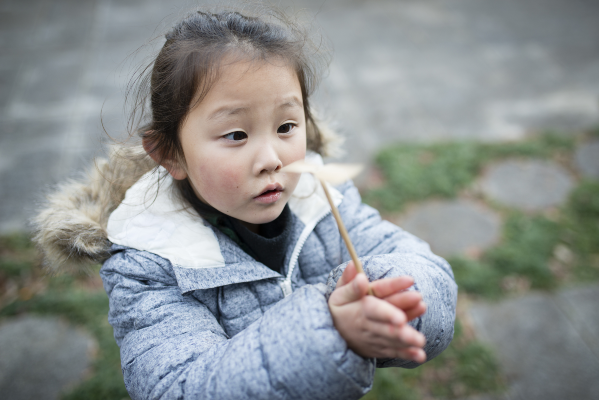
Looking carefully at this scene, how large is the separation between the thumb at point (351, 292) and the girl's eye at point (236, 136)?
0.42m

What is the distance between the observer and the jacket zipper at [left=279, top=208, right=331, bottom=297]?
49.6 inches

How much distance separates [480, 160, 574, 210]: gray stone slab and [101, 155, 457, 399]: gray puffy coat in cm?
177

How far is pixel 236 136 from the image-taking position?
104 cm

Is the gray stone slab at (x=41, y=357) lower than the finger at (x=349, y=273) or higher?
lower

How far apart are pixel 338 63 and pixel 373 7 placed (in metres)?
1.47

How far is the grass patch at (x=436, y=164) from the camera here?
2.86m

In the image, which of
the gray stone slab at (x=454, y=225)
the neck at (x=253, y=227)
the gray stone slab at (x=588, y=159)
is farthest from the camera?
the gray stone slab at (x=588, y=159)

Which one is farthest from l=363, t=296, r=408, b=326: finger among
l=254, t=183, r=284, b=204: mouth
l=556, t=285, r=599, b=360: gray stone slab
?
l=556, t=285, r=599, b=360: gray stone slab

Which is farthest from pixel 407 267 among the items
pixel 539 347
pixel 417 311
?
pixel 539 347

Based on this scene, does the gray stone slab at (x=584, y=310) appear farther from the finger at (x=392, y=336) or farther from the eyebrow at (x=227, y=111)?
the eyebrow at (x=227, y=111)

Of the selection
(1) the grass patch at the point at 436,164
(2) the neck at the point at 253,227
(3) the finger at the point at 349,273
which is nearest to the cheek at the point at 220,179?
(2) the neck at the point at 253,227

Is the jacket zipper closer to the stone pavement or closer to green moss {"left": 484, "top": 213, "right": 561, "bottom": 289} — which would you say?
the stone pavement

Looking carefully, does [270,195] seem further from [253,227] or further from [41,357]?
[41,357]

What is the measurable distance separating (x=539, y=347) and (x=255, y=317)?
5.25ft
